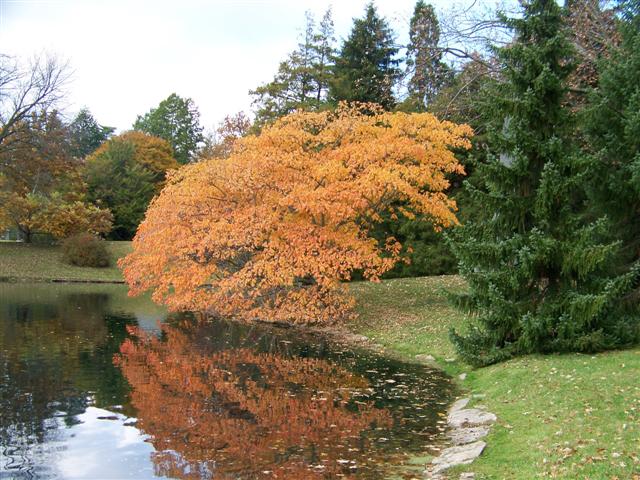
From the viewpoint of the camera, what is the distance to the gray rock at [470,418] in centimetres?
839

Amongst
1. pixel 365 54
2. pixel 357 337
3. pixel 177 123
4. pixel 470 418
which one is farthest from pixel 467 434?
pixel 177 123

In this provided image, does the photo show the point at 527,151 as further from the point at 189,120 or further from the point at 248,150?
the point at 189,120

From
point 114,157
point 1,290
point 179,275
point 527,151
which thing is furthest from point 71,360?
point 114,157

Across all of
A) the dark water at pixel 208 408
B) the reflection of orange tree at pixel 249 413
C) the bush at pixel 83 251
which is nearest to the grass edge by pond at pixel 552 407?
the dark water at pixel 208 408

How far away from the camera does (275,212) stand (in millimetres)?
18359

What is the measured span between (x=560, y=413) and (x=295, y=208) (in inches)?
457

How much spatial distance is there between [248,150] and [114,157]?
34.3m

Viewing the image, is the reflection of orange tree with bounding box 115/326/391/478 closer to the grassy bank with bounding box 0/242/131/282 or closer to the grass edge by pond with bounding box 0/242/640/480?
the grass edge by pond with bounding box 0/242/640/480

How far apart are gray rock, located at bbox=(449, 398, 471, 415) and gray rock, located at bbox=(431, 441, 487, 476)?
1852 millimetres

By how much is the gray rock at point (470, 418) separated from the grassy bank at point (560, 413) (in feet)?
0.52

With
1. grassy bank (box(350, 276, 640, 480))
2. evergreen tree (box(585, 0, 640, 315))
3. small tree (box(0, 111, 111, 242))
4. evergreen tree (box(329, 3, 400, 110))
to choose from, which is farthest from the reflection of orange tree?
small tree (box(0, 111, 111, 242))

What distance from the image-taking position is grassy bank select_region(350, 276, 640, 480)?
19.9ft

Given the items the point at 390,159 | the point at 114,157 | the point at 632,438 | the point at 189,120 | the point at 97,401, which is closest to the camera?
the point at 632,438

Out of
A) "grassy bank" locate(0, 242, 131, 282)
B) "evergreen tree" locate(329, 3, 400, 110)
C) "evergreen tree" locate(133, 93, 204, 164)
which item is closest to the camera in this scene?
"evergreen tree" locate(329, 3, 400, 110)
